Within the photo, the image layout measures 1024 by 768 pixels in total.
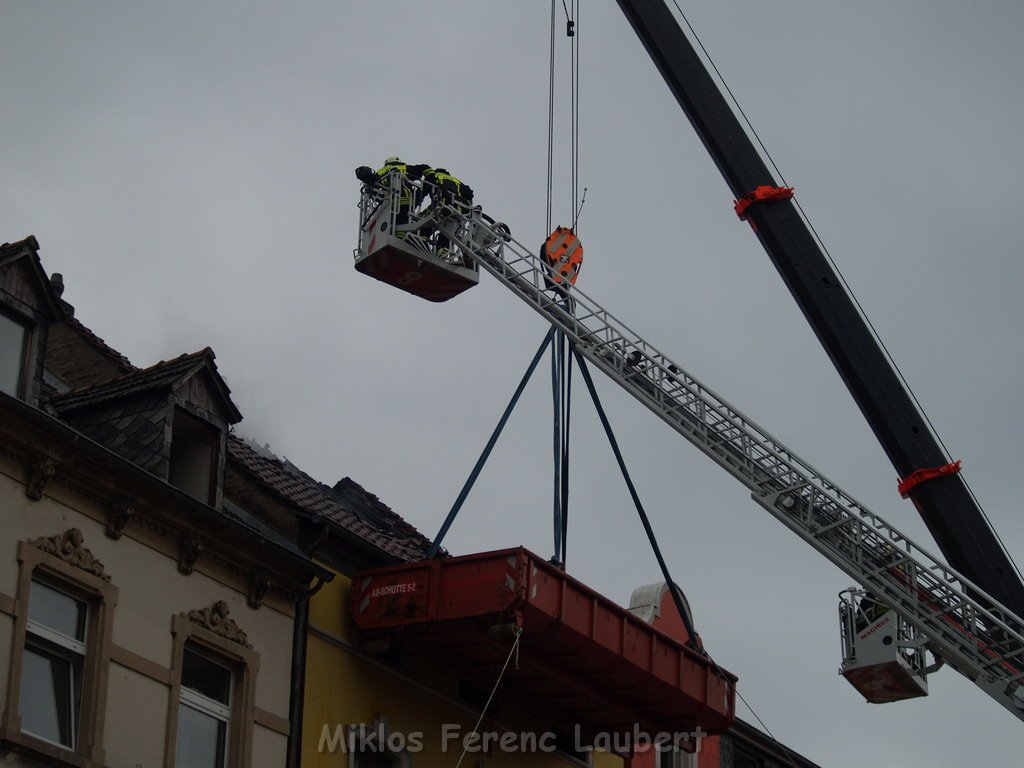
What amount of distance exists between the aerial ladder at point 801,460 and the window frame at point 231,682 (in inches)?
320

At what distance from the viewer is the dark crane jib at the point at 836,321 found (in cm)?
2541

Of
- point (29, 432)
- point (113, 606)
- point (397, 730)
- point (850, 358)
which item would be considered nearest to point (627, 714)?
point (397, 730)

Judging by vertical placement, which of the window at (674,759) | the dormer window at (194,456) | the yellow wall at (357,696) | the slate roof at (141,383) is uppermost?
the slate roof at (141,383)

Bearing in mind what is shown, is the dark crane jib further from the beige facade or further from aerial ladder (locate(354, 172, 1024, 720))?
the beige facade

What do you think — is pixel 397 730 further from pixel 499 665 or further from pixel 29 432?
pixel 29 432

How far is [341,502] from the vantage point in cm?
2570

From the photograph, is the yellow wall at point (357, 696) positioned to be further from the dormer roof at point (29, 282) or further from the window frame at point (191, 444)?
the dormer roof at point (29, 282)

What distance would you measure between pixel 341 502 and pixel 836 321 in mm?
8335

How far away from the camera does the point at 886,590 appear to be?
80.5 ft

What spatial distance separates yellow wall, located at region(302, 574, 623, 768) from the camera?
20922 millimetres

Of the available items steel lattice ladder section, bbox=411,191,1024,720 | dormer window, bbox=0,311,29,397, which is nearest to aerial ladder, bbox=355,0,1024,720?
steel lattice ladder section, bbox=411,191,1024,720

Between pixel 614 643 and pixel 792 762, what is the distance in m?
12.0

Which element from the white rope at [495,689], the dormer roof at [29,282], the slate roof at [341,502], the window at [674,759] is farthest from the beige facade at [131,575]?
the window at [674,759]

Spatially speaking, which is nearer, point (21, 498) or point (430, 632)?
point (21, 498)
